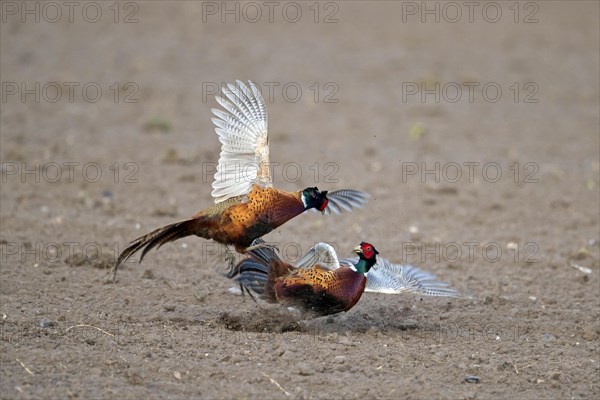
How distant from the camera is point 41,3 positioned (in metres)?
18.1

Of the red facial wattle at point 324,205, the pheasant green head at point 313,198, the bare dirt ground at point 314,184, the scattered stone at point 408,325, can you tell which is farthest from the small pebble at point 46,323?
the scattered stone at point 408,325

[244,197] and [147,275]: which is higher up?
[244,197]

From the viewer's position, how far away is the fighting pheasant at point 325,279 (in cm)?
624

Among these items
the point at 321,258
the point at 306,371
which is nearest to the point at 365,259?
the point at 321,258

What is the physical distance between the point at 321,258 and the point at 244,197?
73cm

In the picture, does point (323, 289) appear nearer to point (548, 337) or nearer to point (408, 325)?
point (408, 325)

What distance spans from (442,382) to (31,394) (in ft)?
8.13

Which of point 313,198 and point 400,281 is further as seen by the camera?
point 400,281

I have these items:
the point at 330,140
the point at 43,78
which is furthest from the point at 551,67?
the point at 43,78

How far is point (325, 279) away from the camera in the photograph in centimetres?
626

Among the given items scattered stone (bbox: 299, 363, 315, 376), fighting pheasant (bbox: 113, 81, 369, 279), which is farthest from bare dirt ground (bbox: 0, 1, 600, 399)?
fighting pheasant (bbox: 113, 81, 369, 279)

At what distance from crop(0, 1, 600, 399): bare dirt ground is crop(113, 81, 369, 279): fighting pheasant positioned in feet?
1.74

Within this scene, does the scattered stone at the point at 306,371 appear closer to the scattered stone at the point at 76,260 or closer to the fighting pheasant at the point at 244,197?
the fighting pheasant at the point at 244,197

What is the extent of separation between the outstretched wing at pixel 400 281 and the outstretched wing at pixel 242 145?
96 cm
